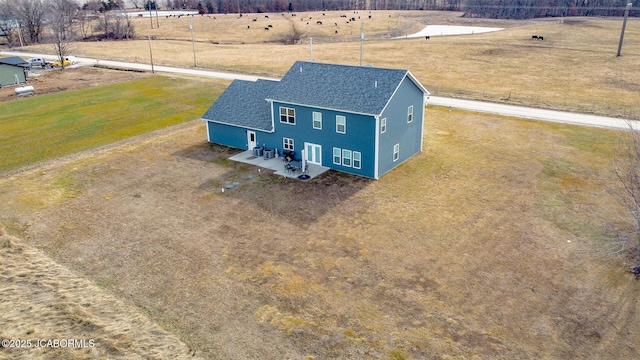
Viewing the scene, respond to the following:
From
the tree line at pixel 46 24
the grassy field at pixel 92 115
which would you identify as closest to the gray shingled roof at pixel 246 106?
the grassy field at pixel 92 115

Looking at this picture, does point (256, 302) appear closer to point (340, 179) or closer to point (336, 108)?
point (340, 179)

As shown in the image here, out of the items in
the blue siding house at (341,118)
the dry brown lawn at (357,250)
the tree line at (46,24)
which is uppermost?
the tree line at (46,24)

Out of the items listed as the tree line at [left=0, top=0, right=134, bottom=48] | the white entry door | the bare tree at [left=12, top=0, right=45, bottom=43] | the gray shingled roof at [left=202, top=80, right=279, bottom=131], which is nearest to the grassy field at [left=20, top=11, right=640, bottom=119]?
the tree line at [left=0, top=0, right=134, bottom=48]

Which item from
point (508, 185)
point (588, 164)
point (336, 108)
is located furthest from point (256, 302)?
point (588, 164)

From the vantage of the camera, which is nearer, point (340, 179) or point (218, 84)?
point (340, 179)

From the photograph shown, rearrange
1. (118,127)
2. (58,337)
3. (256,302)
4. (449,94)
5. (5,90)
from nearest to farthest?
(58,337)
(256,302)
(118,127)
(449,94)
(5,90)

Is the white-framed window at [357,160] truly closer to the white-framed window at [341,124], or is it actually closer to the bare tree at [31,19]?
the white-framed window at [341,124]
